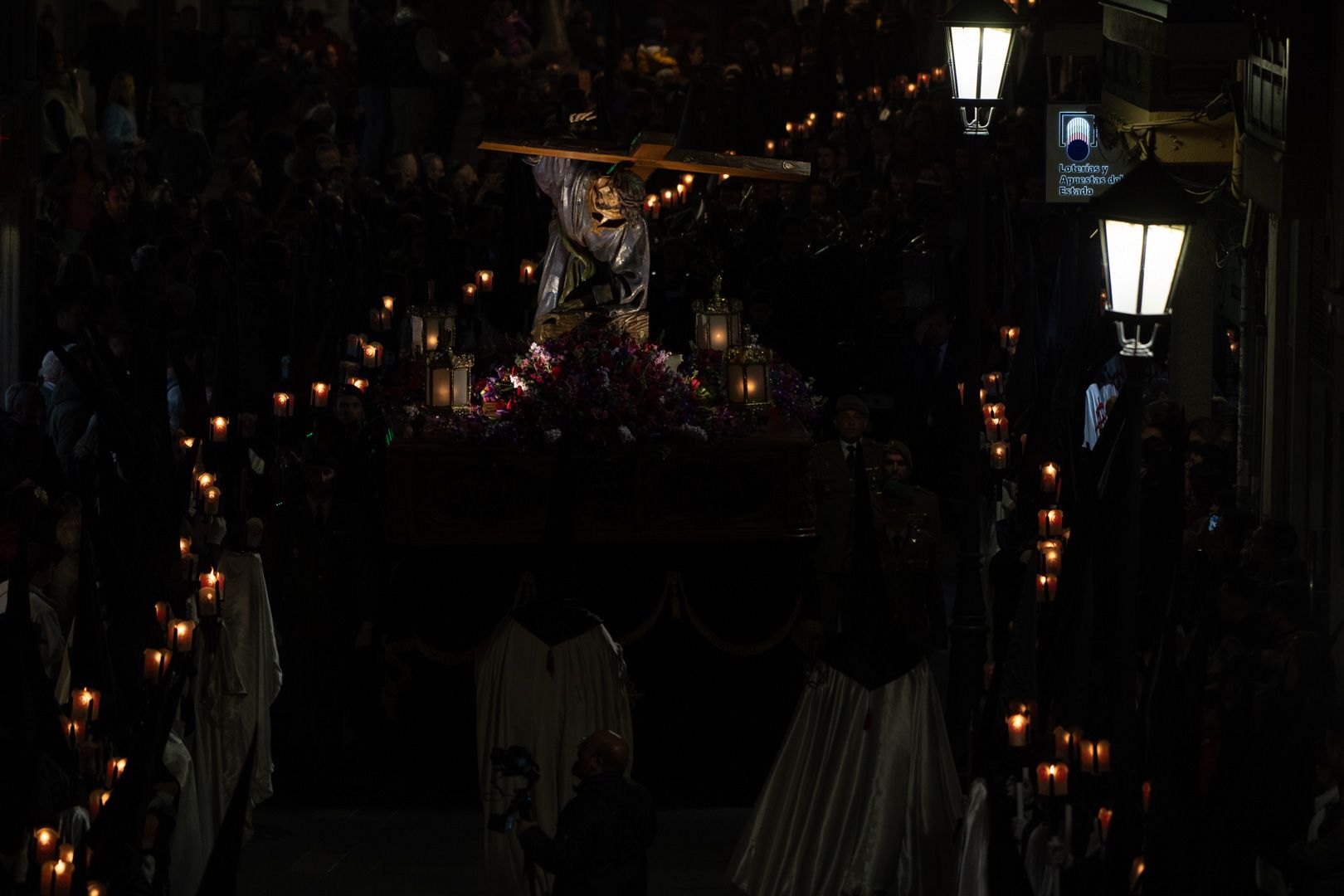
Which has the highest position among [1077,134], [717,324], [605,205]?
[1077,134]

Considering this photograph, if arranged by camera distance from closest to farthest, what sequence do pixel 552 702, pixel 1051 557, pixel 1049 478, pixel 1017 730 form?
pixel 1017 730 < pixel 552 702 < pixel 1051 557 < pixel 1049 478

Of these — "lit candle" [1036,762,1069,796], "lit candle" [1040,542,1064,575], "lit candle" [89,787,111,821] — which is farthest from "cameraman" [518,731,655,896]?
"lit candle" [1040,542,1064,575]

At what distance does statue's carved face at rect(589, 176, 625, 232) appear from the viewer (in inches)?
785

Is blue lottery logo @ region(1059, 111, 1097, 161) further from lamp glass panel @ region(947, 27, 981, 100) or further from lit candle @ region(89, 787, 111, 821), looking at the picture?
lit candle @ region(89, 787, 111, 821)

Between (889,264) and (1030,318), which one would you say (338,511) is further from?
(889,264)

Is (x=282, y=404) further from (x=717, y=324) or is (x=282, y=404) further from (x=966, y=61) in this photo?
(x=966, y=61)

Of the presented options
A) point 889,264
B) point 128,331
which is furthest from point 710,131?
point 128,331

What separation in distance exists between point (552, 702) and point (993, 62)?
14.2 ft

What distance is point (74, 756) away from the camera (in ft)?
40.2

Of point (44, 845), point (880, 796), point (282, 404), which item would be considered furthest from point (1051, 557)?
point (44, 845)

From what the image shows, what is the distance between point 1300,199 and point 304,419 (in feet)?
23.8

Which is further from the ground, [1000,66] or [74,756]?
[1000,66]

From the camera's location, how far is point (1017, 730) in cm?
1264

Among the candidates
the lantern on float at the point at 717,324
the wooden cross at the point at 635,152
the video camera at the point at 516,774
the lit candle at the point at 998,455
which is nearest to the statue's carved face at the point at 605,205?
the wooden cross at the point at 635,152
